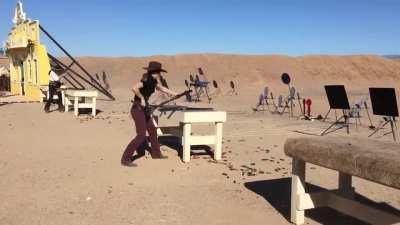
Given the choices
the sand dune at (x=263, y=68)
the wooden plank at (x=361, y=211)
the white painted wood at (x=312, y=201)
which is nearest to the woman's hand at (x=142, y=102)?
the white painted wood at (x=312, y=201)

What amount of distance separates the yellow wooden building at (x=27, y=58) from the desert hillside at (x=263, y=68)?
2115 centimetres

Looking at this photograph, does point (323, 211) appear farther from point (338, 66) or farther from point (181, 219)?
point (338, 66)

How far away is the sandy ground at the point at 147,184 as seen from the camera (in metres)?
5.68

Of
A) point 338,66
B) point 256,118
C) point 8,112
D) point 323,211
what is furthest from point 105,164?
point 338,66

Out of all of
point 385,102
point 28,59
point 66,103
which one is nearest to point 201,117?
point 385,102

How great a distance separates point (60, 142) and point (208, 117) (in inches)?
147

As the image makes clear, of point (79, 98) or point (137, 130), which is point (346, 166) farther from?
point (79, 98)

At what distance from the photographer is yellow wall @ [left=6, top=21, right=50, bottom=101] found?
20594 mm

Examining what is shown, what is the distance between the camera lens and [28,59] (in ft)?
73.1

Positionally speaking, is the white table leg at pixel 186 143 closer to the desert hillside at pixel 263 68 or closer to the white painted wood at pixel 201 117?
the white painted wood at pixel 201 117

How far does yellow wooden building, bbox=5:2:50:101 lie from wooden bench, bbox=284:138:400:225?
16.6 meters

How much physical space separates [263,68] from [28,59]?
110 ft

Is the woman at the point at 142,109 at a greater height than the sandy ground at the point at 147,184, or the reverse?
the woman at the point at 142,109


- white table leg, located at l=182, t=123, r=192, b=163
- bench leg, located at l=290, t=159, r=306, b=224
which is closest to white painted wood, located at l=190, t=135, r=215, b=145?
white table leg, located at l=182, t=123, r=192, b=163
